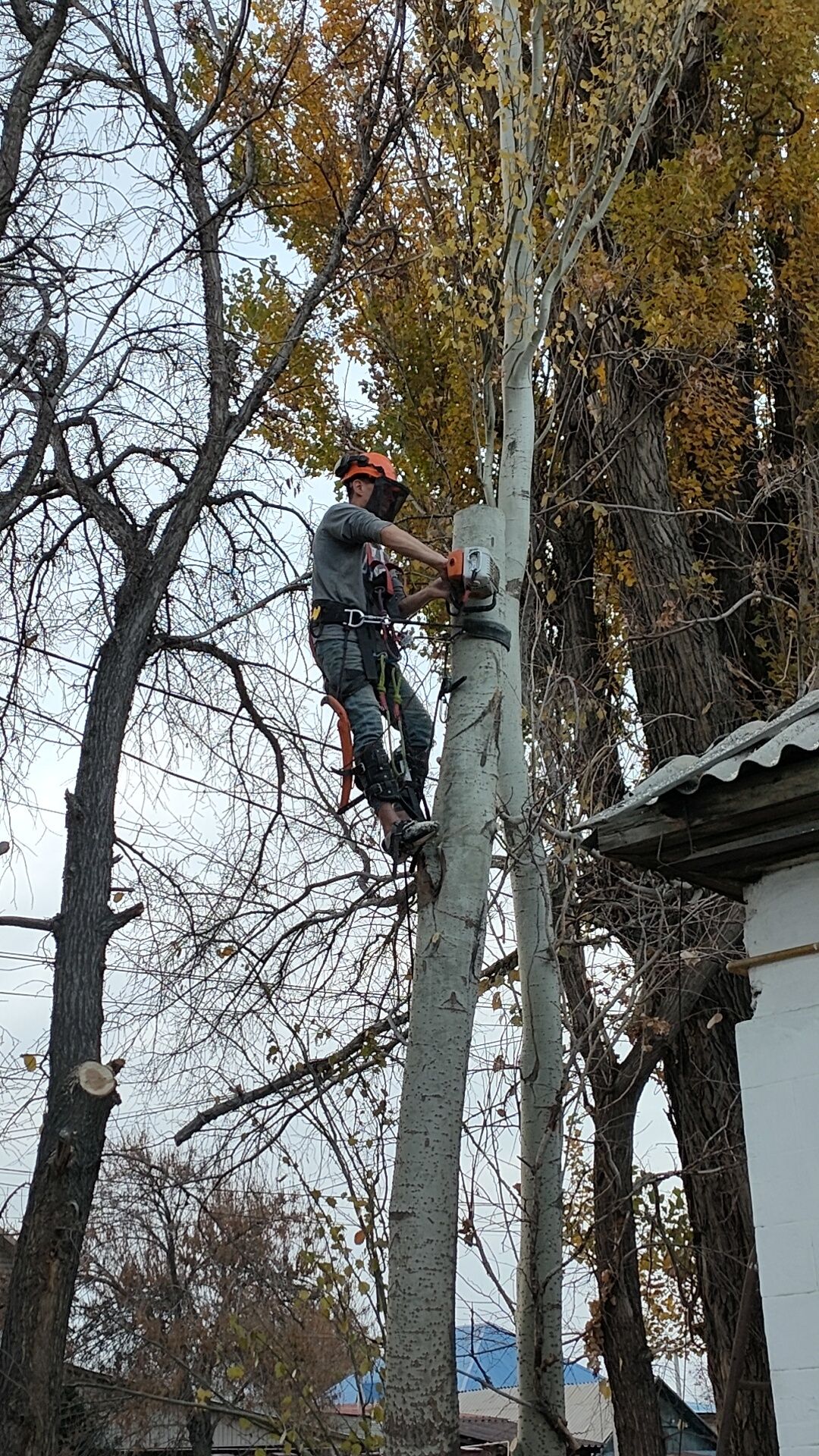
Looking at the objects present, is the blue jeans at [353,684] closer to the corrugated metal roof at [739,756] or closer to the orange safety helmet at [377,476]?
the orange safety helmet at [377,476]

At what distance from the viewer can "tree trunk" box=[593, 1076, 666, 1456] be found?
8289mm

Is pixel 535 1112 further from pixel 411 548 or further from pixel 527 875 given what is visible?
pixel 411 548

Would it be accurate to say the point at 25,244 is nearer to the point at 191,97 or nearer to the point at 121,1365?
the point at 191,97

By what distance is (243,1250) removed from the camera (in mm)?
10711

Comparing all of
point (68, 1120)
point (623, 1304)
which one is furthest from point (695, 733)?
point (68, 1120)

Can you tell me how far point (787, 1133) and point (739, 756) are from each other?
108 centimetres

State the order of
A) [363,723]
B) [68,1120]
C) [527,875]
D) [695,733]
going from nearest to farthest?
1. [363,723]
2. [527,875]
3. [68,1120]
4. [695,733]

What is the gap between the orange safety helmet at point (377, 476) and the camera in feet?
19.4

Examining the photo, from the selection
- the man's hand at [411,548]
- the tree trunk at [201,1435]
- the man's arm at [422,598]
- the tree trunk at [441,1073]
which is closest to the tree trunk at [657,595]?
the man's arm at [422,598]

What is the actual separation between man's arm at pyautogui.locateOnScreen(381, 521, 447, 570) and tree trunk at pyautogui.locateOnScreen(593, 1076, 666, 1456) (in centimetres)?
409

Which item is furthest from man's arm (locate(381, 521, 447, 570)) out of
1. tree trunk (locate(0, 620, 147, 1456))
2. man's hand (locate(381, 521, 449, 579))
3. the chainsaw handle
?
tree trunk (locate(0, 620, 147, 1456))

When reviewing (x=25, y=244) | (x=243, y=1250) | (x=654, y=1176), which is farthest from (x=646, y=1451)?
(x=25, y=244)

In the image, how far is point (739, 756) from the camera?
4.27m

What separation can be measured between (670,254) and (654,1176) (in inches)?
257
